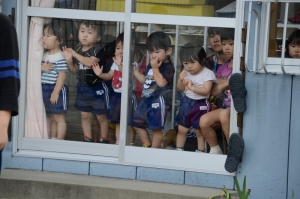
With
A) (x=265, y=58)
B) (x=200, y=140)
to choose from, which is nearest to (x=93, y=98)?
(x=200, y=140)

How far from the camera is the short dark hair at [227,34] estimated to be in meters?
6.40

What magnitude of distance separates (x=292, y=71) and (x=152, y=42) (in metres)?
1.43

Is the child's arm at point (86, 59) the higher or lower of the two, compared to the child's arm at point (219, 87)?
higher

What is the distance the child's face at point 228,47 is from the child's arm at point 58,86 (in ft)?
5.43

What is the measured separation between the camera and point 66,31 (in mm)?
6926

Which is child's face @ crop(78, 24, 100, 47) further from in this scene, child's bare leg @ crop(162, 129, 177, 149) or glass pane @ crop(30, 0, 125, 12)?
child's bare leg @ crop(162, 129, 177, 149)

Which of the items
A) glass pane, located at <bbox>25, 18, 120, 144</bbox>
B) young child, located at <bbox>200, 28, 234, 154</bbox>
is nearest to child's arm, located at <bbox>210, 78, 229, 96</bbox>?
young child, located at <bbox>200, 28, 234, 154</bbox>

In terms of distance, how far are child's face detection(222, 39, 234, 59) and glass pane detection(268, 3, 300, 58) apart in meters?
0.39

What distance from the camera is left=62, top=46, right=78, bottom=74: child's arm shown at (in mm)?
6961

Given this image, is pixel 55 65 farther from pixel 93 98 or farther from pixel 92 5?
pixel 92 5

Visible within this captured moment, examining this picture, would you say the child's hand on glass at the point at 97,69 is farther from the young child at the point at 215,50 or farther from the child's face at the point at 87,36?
the young child at the point at 215,50

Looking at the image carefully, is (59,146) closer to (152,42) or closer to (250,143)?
(152,42)

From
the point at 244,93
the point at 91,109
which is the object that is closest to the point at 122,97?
the point at 91,109

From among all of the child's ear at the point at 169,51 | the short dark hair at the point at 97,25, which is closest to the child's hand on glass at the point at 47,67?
the short dark hair at the point at 97,25
